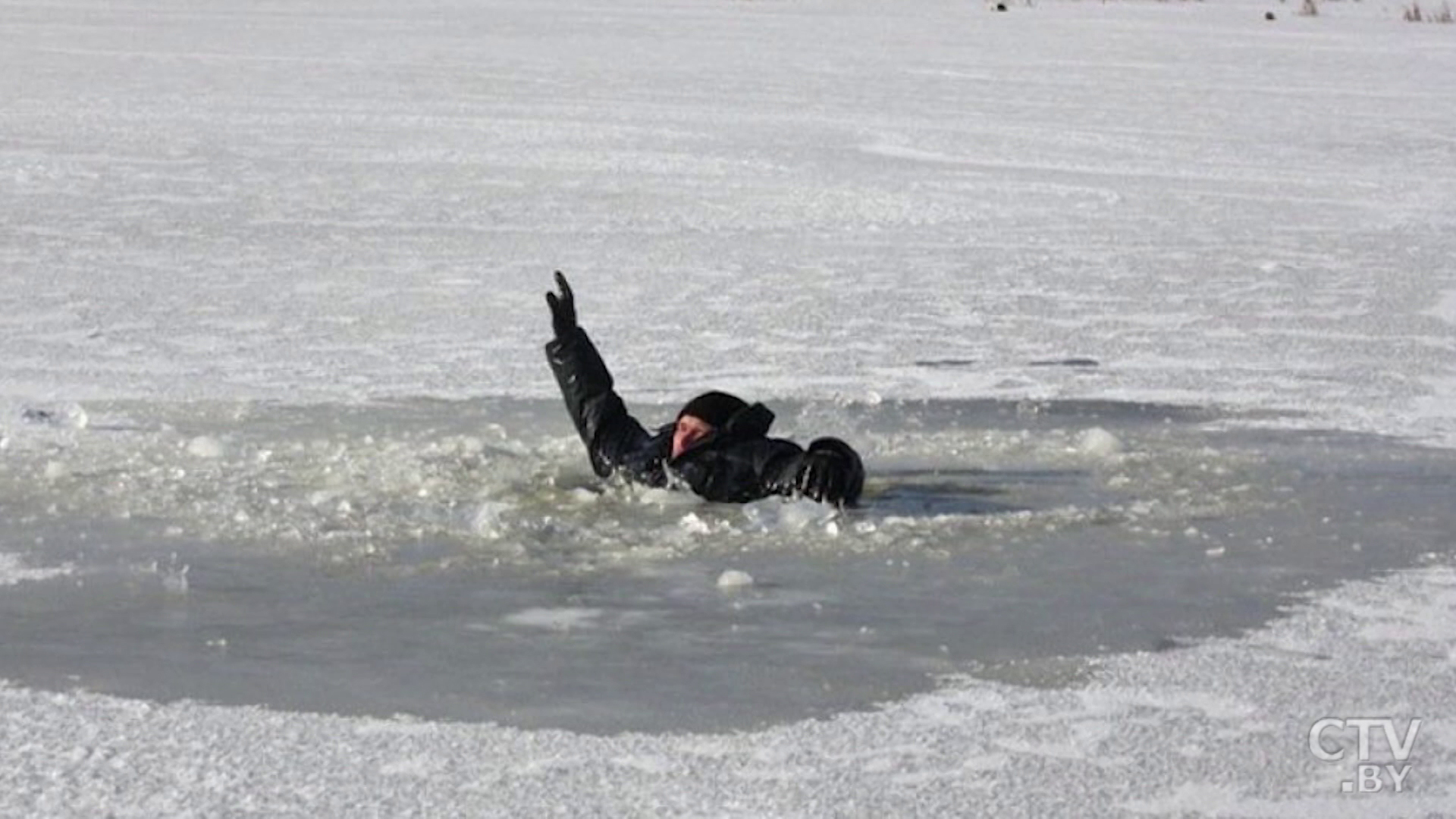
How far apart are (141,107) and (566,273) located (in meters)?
7.27

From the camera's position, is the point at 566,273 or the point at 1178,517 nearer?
the point at 1178,517

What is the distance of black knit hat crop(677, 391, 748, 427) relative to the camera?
645cm

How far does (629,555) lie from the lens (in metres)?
5.81

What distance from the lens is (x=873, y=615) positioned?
17.4 feet

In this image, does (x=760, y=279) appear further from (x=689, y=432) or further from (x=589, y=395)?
(x=689, y=432)

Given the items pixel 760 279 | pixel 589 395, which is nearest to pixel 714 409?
pixel 589 395

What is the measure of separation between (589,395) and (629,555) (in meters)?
0.94

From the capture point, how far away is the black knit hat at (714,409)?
21.2ft

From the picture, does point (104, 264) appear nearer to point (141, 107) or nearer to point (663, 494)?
point (663, 494)

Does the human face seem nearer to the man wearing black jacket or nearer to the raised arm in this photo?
the man wearing black jacket

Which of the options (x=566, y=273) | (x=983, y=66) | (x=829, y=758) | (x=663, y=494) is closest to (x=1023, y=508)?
(x=663, y=494)

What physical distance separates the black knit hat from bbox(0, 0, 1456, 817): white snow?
0.33 meters
